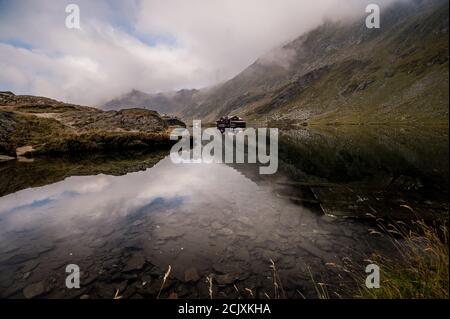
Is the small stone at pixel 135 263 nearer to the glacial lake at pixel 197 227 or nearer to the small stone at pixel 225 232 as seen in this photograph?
the glacial lake at pixel 197 227

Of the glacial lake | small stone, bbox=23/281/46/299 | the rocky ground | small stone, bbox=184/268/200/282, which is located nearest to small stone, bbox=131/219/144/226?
the glacial lake

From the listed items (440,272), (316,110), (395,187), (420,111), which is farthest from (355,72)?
(440,272)

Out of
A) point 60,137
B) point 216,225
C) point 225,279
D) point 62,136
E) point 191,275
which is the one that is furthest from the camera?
point 62,136

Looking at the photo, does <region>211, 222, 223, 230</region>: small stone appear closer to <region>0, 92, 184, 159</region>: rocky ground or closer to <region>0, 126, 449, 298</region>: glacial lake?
<region>0, 126, 449, 298</region>: glacial lake

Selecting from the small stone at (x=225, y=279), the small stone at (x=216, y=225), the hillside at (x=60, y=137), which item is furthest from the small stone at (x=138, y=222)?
the hillside at (x=60, y=137)

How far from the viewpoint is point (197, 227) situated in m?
10.3

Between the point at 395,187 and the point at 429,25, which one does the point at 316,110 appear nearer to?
the point at 429,25

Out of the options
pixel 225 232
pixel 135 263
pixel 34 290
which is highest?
pixel 225 232

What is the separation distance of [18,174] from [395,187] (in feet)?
90.2

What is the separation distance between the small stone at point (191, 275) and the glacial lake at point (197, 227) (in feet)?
0.09

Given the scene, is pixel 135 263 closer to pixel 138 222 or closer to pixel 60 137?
pixel 138 222

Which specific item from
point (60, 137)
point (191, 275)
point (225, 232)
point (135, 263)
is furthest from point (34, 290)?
point (60, 137)

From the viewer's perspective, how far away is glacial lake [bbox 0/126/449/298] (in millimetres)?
6848

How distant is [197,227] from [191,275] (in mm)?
3251
